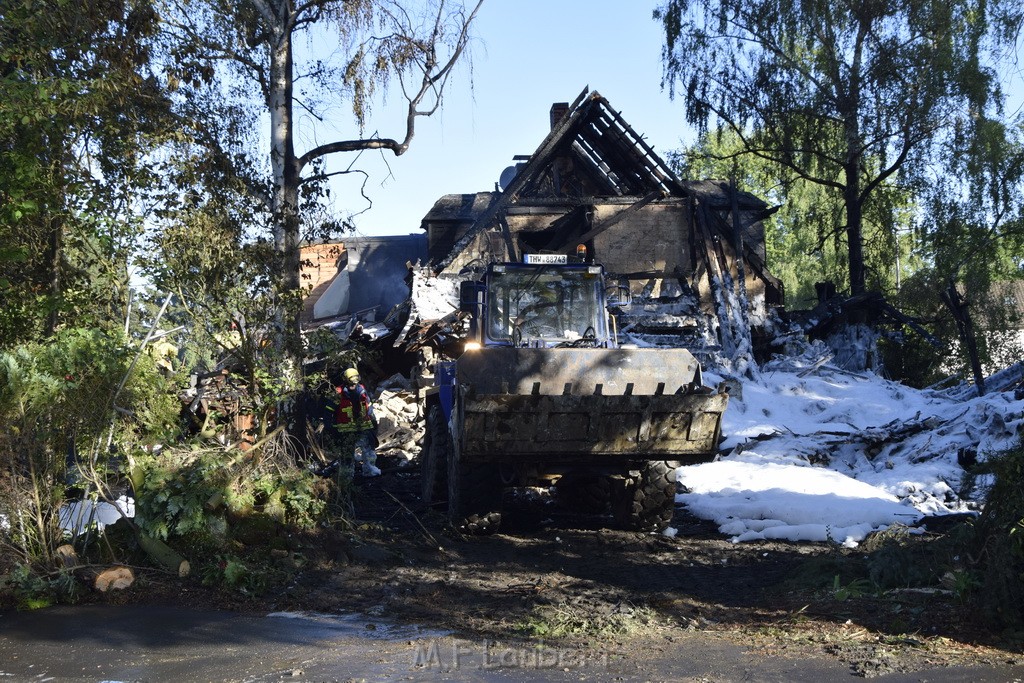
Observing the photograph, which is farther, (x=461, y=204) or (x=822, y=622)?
(x=461, y=204)

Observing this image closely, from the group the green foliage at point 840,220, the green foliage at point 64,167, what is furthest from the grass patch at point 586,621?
the green foliage at point 840,220

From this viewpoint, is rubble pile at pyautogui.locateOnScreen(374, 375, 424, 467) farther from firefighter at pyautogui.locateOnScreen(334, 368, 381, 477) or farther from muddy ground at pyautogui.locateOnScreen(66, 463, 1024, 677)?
muddy ground at pyautogui.locateOnScreen(66, 463, 1024, 677)

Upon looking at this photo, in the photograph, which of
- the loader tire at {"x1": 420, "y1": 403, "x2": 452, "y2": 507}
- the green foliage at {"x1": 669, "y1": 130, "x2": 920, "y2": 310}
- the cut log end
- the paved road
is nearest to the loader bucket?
the loader tire at {"x1": 420, "y1": 403, "x2": 452, "y2": 507}

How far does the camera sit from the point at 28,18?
9.93 m

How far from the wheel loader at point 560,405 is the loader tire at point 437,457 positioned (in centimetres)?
1

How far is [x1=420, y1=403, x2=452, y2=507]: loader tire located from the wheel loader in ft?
0.05

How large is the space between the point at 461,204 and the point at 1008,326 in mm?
14691

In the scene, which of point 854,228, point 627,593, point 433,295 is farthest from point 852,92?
point 627,593

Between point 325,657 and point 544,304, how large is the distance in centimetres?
525

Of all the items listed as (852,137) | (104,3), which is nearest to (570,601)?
(104,3)

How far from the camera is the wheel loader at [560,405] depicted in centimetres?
867

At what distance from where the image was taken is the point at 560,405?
340 inches

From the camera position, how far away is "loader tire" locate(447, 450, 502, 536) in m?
9.36

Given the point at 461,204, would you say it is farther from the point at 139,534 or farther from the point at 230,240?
the point at 139,534
